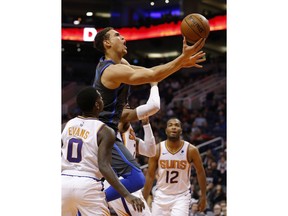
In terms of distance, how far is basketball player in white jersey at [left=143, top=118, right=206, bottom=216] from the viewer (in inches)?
280

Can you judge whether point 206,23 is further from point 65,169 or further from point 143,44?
point 143,44

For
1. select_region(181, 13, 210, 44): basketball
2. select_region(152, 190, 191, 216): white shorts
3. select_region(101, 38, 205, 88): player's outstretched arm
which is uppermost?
select_region(181, 13, 210, 44): basketball

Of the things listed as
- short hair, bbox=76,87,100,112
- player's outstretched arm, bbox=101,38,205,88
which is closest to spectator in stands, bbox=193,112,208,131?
player's outstretched arm, bbox=101,38,205,88

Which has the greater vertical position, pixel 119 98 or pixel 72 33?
pixel 72 33

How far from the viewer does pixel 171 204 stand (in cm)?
712

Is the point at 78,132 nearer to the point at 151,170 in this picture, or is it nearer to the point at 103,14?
the point at 151,170

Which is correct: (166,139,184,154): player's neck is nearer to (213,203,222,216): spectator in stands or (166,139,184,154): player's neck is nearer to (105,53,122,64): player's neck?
(105,53,122,64): player's neck

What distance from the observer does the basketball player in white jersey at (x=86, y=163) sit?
415 cm

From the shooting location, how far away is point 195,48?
14.9 ft

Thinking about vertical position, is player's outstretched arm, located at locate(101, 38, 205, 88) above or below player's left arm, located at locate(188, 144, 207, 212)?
above
